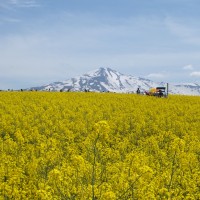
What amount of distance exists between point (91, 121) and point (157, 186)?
14.4 meters

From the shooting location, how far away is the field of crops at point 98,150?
371 inches

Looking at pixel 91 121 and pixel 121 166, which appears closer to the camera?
pixel 121 166

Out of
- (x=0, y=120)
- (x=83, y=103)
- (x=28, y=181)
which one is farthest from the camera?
(x=83, y=103)

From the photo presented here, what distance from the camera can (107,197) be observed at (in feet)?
21.2

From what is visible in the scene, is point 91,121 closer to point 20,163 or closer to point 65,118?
point 65,118

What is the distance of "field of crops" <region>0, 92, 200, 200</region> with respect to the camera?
943 centimetres

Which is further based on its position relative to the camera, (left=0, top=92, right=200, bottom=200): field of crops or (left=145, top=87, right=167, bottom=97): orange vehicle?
(left=145, top=87, right=167, bottom=97): orange vehicle

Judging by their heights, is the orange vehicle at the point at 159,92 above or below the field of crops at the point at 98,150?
above

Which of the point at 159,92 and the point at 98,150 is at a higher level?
the point at 159,92

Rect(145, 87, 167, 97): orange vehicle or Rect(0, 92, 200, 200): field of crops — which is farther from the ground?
Rect(145, 87, 167, 97): orange vehicle

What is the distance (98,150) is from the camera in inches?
648

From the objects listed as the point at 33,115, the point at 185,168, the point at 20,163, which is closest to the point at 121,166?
the point at 185,168

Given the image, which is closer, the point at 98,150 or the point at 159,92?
the point at 98,150

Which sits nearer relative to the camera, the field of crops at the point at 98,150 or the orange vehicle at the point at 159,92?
the field of crops at the point at 98,150
